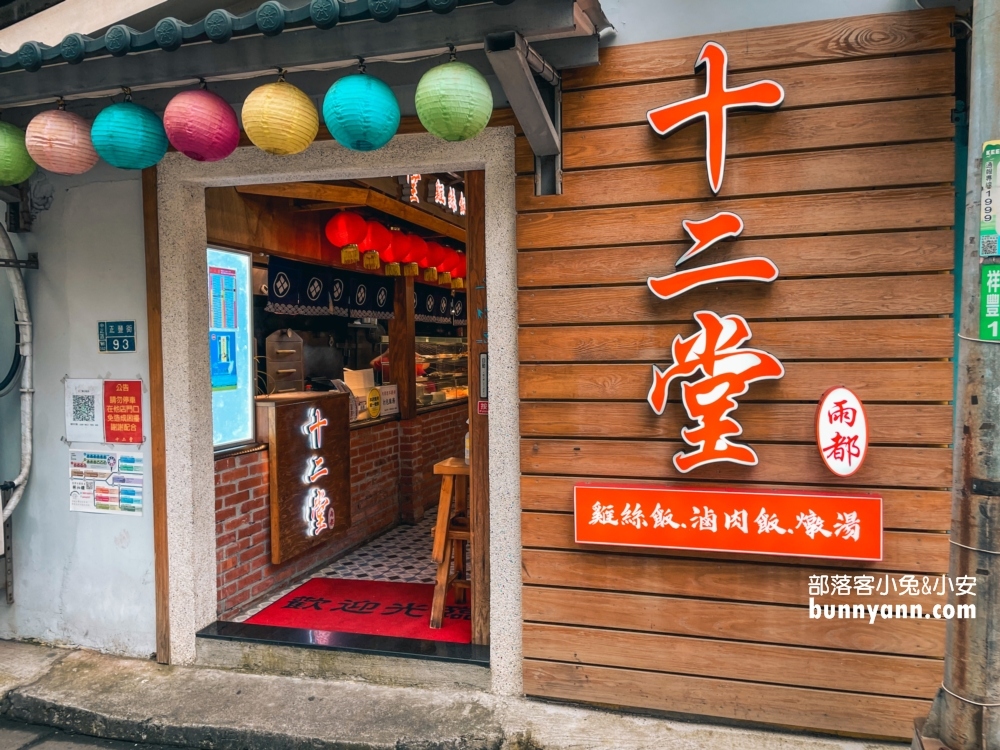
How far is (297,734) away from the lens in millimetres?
4078

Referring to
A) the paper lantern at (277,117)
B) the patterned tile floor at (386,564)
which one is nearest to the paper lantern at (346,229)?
the paper lantern at (277,117)

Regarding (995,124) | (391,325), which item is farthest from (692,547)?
(391,325)

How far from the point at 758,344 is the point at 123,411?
435 cm

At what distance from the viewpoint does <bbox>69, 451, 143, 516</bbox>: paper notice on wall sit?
5.04 m

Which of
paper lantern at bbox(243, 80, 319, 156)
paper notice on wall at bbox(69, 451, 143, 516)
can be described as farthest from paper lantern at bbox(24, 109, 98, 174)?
paper notice on wall at bbox(69, 451, 143, 516)

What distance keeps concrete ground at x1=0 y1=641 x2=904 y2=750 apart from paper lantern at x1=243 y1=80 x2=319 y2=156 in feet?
11.0

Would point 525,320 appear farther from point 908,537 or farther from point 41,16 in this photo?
point 41,16

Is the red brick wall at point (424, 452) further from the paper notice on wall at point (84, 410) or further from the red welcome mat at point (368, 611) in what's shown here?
the paper notice on wall at point (84, 410)

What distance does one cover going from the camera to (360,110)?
11.6 ft

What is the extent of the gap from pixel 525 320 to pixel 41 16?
4491 mm

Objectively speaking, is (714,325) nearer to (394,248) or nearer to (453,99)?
(453,99)

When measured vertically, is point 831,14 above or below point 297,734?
above

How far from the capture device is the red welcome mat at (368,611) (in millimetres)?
5000

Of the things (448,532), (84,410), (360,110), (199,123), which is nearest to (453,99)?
(360,110)
